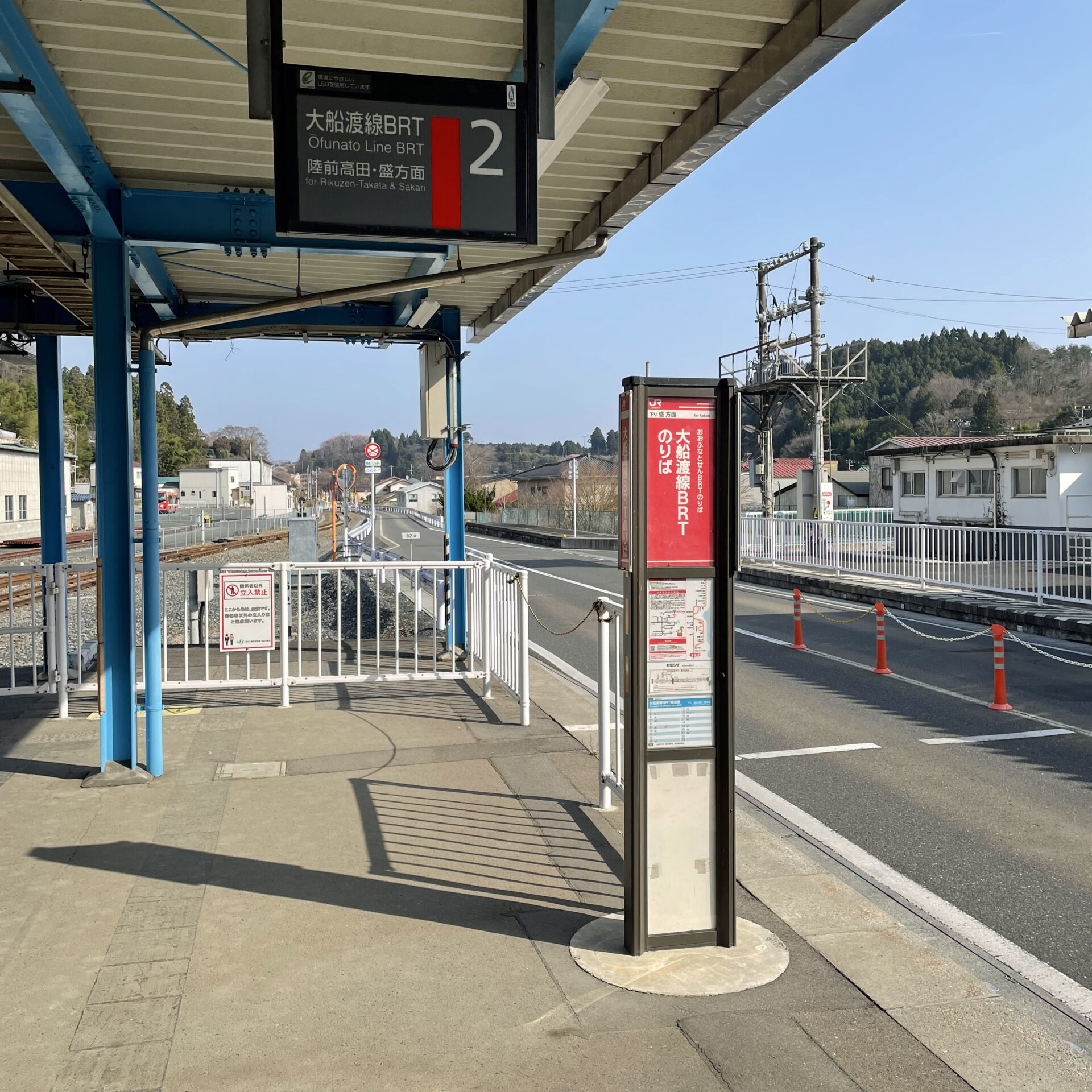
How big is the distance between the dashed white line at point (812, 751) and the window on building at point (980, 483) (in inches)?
1093

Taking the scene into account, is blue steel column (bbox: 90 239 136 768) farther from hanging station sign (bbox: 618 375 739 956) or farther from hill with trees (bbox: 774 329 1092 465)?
hill with trees (bbox: 774 329 1092 465)

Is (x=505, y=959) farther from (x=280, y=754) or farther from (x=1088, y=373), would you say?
(x=1088, y=373)

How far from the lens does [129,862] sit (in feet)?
17.4

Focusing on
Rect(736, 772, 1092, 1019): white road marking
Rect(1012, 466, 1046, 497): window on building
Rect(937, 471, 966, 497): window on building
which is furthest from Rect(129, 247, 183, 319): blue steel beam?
Rect(937, 471, 966, 497): window on building

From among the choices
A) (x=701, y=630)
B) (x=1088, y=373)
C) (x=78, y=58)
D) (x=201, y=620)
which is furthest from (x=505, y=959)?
(x=1088, y=373)

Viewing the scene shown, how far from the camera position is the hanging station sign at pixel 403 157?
4.34 metres

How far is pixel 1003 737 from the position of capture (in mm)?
8508

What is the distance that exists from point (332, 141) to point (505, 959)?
142 inches

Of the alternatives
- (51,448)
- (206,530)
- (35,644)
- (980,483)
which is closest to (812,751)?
(35,644)

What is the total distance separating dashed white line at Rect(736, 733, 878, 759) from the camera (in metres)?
8.02

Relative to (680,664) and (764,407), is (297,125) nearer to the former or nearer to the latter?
(680,664)

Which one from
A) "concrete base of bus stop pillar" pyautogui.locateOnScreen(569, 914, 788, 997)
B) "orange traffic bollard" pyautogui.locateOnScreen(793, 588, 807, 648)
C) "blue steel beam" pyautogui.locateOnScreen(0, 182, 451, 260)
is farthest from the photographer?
"orange traffic bollard" pyautogui.locateOnScreen(793, 588, 807, 648)

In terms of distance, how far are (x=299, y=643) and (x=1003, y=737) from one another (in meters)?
6.81

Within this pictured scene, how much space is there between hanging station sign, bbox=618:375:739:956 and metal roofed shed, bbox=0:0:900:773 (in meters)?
1.26
